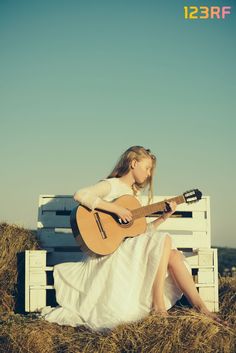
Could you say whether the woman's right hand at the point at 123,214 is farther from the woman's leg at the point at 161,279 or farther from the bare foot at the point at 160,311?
the bare foot at the point at 160,311

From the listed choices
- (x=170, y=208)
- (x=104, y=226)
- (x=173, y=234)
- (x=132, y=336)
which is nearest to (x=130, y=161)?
(x=170, y=208)

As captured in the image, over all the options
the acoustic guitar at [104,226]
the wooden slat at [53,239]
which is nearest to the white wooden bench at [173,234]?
the wooden slat at [53,239]

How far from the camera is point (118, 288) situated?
4305 mm

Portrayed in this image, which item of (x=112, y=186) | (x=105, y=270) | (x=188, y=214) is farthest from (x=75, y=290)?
(x=188, y=214)

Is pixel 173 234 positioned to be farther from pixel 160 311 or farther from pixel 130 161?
pixel 160 311

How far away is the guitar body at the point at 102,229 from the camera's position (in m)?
4.51

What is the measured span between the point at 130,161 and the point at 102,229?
797 millimetres

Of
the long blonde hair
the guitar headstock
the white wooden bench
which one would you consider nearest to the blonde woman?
the guitar headstock

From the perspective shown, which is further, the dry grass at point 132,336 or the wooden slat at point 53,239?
the wooden slat at point 53,239

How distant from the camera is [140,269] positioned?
4.32 m

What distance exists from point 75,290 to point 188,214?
178 centimetres

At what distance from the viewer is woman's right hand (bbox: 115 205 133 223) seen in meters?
4.65

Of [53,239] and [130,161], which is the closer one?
[130,161]

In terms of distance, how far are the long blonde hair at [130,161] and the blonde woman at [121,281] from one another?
28 centimetres
